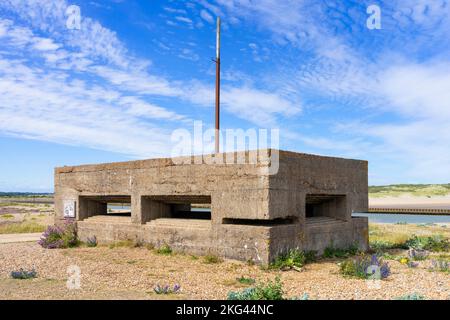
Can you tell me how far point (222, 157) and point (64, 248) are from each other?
21.5ft

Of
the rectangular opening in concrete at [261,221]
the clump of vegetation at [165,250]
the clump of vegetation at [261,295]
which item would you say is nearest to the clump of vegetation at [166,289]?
the clump of vegetation at [261,295]

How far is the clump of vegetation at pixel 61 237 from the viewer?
12.7 m

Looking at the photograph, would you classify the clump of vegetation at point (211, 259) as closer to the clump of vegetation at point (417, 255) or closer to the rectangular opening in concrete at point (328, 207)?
the rectangular opening in concrete at point (328, 207)

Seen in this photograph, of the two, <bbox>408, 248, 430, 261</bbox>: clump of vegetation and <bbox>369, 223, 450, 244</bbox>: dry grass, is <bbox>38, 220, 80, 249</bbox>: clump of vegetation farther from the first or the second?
<bbox>369, 223, 450, 244</bbox>: dry grass

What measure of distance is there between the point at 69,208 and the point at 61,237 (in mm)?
1103

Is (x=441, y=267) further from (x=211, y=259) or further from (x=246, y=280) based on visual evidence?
(x=211, y=259)

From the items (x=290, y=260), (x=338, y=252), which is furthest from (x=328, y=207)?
(x=290, y=260)

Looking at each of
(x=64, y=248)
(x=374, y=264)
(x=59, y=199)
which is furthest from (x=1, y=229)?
(x=374, y=264)

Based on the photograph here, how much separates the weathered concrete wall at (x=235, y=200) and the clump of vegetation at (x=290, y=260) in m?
0.16

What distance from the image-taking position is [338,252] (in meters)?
10.6

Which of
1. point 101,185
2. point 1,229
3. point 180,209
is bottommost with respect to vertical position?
point 1,229

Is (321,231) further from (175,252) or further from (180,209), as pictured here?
(180,209)

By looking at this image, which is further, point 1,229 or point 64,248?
point 1,229
